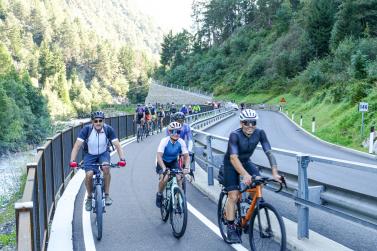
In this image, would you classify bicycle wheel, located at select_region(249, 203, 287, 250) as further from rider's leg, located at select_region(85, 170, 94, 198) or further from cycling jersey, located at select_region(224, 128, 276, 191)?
rider's leg, located at select_region(85, 170, 94, 198)

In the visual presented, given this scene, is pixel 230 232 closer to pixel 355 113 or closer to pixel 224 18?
pixel 355 113

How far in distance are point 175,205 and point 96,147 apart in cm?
181

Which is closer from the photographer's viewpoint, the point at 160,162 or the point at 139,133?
the point at 160,162

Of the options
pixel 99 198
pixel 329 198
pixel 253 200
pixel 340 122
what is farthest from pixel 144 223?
pixel 340 122

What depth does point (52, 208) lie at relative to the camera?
884cm

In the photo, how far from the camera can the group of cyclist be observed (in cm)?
628

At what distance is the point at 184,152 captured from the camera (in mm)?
8242

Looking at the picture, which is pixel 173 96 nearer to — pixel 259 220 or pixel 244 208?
pixel 244 208

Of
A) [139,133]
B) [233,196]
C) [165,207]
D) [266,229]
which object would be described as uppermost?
[233,196]

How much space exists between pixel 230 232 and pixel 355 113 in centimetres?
2190

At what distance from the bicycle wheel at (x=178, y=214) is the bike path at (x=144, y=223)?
0.43 feet

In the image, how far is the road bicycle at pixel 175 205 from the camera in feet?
24.2

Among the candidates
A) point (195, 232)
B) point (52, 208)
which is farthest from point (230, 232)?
point (52, 208)

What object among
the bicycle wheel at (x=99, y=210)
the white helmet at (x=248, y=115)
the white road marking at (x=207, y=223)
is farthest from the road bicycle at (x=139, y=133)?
the white helmet at (x=248, y=115)
